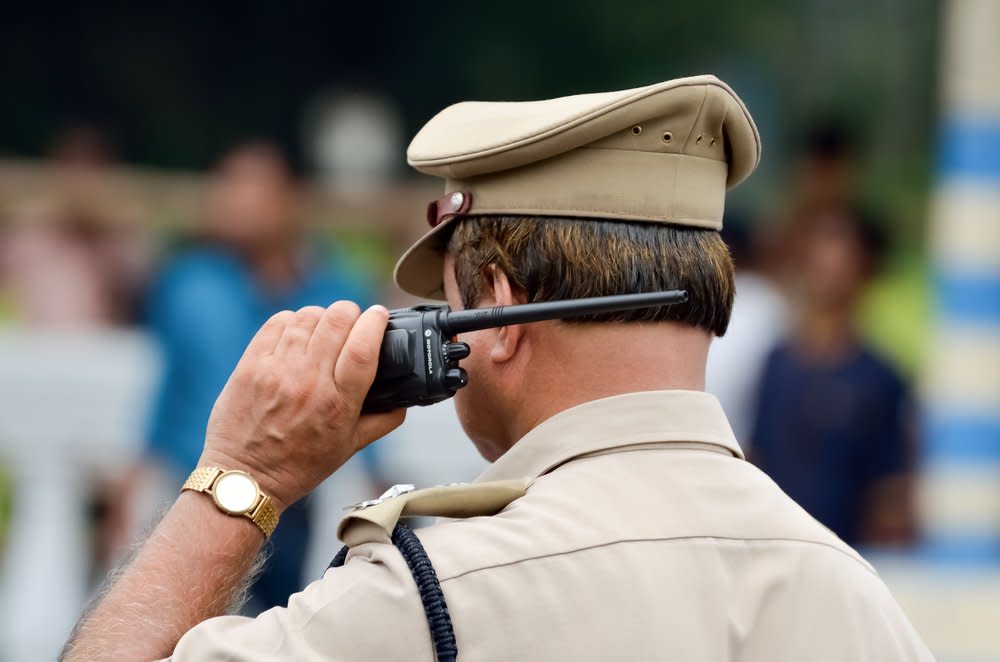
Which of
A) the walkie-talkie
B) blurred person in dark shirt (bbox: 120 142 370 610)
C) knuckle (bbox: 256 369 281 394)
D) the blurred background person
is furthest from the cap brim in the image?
the blurred background person

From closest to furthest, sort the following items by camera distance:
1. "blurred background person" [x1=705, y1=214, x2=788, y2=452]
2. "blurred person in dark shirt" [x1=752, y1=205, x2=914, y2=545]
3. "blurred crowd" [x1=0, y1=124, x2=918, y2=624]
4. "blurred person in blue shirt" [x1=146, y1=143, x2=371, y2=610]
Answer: "blurred person in blue shirt" [x1=146, y1=143, x2=371, y2=610] < "blurred crowd" [x1=0, y1=124, x2=918, y2=624] < "blurred person in dark shirt" [x1=752, y1=205, x2=914, y2=545] < "blurred background person" [x1=705, y1=214, x2=788, y2=452]

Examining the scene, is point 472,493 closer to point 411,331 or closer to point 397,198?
point 411,331

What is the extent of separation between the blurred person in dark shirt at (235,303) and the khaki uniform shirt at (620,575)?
11.1ft

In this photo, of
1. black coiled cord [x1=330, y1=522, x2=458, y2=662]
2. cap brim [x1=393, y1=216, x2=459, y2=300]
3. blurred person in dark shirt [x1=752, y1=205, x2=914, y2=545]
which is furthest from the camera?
blurred person in dark shirt [x1=752, y1=205, x2=914, y2=545]

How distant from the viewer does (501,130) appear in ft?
5.95

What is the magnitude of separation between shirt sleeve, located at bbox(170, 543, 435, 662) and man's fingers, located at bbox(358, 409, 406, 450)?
0.22 metres

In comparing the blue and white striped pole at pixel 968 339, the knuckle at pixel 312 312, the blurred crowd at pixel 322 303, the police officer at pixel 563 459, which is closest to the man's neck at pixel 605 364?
the police officer at pixel 563 459

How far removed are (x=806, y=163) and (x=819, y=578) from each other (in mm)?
5906

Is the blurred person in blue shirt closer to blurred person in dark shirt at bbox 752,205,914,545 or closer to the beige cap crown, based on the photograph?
blurred person in dark shirt at bbox 752,205,914,545

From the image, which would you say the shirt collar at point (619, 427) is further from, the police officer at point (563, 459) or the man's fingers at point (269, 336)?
the man's fingers at point (269, 336)

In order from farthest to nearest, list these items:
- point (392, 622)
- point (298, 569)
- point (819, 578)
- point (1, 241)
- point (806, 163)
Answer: point (806, 163)
point (1, 241)
point (298, 569)
point (819, 578)
point (392, 622)

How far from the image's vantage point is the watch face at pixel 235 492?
5.82 feet

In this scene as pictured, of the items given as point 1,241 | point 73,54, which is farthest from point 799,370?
point 73,54

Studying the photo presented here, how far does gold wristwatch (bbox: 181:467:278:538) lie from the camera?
1.78 metres
